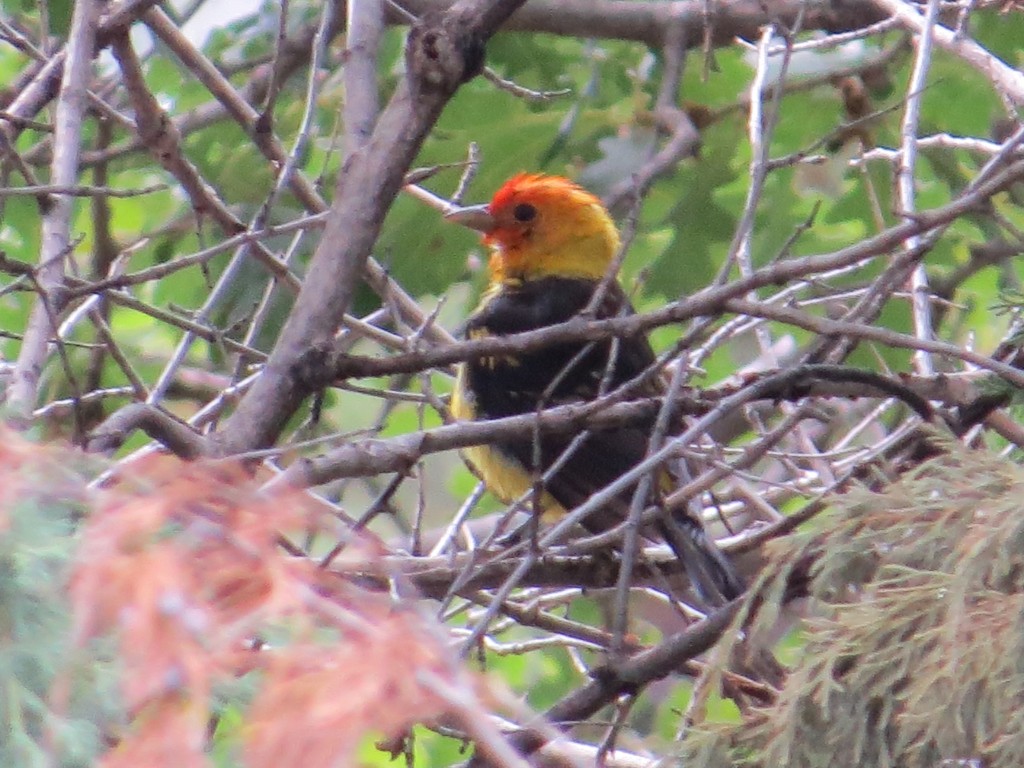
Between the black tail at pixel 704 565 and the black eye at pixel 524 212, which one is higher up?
the black eye at pixel 524 212

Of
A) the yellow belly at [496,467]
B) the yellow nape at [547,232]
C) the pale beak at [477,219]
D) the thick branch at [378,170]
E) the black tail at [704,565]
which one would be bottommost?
the yellow belly at [496,467]

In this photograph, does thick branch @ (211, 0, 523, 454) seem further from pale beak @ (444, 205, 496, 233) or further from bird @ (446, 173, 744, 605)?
pale beak @ (444, 205, 496, 233)

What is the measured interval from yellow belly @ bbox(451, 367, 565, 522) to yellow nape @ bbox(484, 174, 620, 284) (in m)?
0.80

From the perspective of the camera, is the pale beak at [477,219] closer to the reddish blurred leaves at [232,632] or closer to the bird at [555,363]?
the bird at [555,363]

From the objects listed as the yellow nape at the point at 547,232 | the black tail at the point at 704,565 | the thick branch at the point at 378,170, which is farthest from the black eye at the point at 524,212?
the thick branch at the point at 378,170

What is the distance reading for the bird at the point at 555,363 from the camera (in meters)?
4.28

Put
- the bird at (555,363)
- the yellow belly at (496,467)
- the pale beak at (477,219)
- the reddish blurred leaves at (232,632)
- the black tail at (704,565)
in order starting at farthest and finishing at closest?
the pale beak at (477,219) < the yellow belly at (496,467) < the bird at (555,363) < the black tail at (704,565) < the reddish blurred leaves at (232,632)

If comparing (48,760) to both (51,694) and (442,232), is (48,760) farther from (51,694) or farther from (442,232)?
(442,232)

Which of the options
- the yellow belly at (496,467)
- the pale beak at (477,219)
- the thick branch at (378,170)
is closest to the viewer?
the thick branch at (378,170)

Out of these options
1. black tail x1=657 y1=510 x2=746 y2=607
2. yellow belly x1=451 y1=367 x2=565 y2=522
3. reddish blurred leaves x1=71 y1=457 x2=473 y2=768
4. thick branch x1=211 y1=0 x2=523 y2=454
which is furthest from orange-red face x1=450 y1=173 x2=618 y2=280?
reddish blurred leaves x1=71 y1=457 x2=473 y2=768

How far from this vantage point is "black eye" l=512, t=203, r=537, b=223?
17.9 ft

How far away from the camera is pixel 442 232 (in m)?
5.12

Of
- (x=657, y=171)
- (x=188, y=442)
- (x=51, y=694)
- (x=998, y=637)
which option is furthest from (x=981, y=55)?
(x=51, y=694)

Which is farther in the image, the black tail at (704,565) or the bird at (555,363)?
the bird at (555,363)
